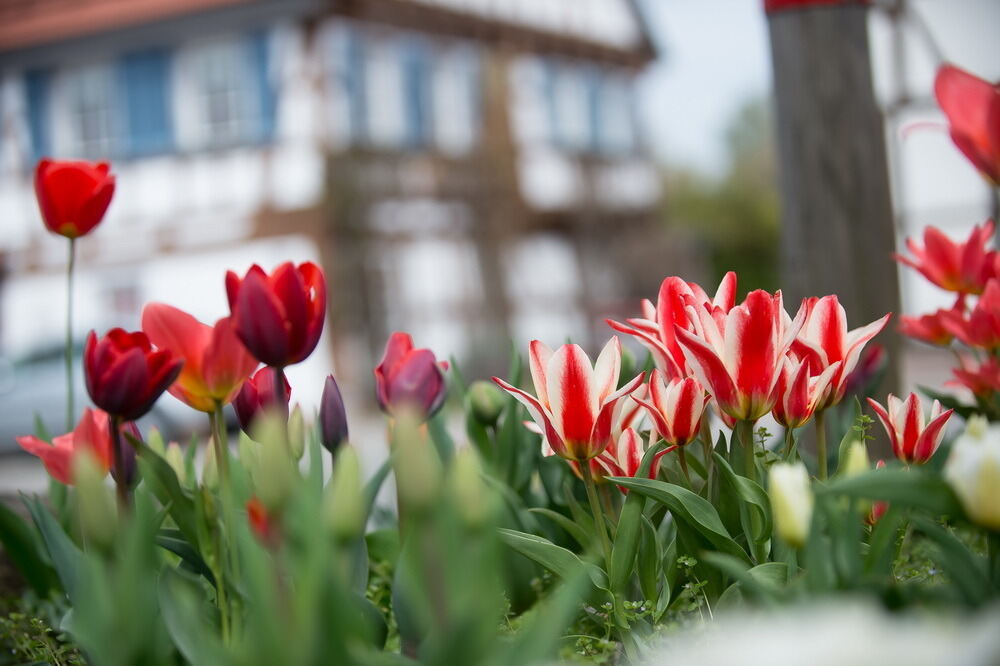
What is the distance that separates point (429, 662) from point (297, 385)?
460 inches

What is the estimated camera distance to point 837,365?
3.44 ft

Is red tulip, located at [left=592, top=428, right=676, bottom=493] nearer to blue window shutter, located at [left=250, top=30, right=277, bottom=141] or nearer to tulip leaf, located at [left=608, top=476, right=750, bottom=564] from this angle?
tulip leaf, located at [left=608, top=476, right=750, bottom=564]

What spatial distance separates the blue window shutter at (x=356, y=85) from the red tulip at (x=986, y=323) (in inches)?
426

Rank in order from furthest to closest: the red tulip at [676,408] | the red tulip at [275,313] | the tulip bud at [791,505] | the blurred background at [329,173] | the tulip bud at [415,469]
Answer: the blurred background at [329,173], the red tulip at [676,408], the red tulip at [275,313], the tulip bud at [791,505], the tulip bud at [415,469]

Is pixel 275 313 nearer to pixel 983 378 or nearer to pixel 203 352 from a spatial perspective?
pixel 203 352

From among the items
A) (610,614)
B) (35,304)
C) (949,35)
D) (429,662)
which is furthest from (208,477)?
(35,304)

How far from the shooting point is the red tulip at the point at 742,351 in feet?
3.25

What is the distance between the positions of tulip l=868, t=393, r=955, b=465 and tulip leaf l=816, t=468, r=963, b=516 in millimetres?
338

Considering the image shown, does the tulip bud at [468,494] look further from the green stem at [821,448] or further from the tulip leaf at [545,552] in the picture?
the green stem at [821,448]

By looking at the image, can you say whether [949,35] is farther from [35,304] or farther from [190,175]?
[35,304]

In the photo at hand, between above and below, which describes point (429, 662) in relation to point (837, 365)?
below

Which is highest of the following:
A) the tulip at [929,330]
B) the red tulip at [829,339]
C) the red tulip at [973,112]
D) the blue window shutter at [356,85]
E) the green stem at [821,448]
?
the blue window shutter at [356,85]

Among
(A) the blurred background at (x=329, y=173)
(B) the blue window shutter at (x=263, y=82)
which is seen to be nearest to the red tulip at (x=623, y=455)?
(A) the blurred background at (x=329, y=173)

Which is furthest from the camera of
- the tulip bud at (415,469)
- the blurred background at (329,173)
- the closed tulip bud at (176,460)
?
the blurred background at (329,173)
